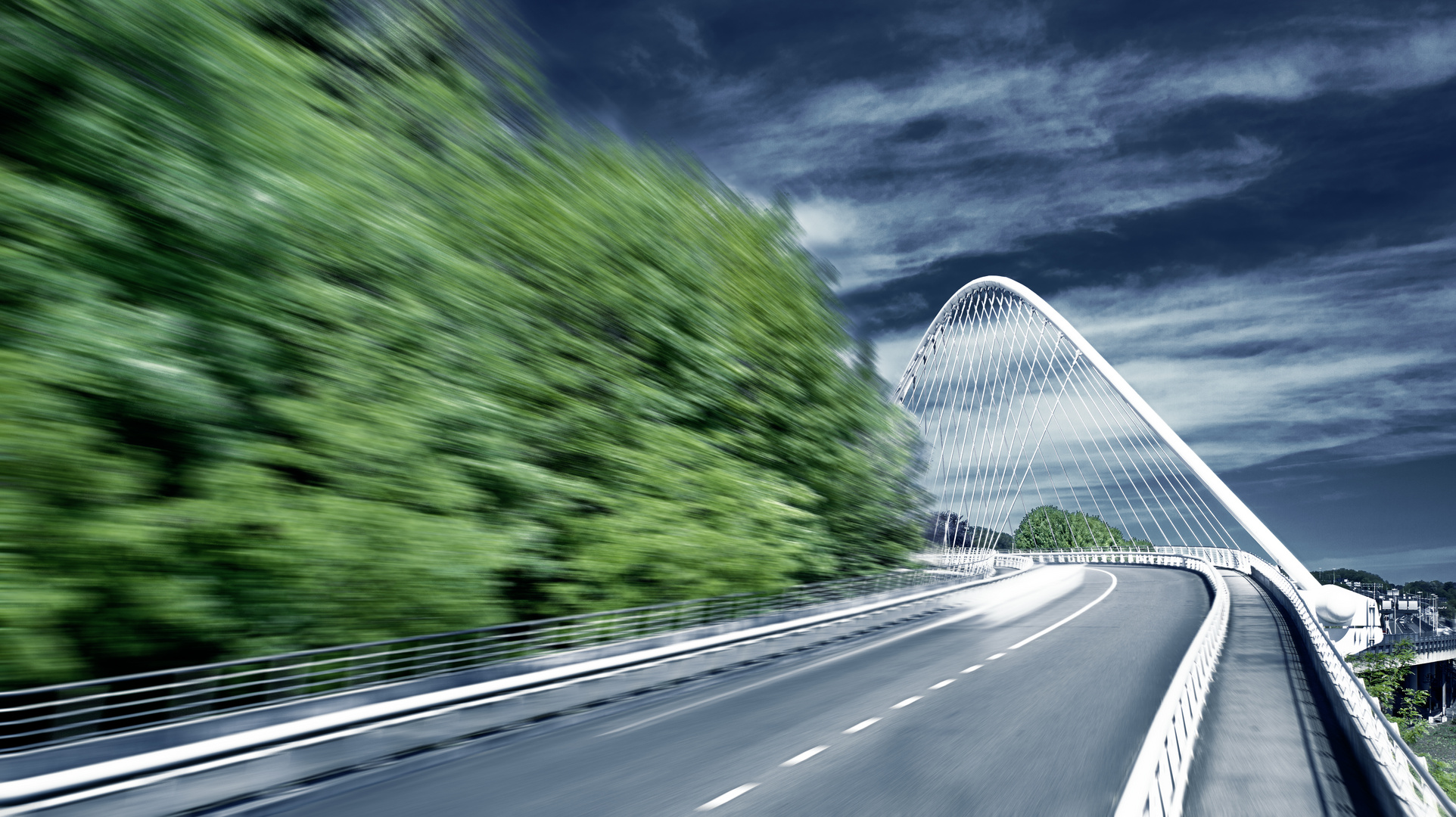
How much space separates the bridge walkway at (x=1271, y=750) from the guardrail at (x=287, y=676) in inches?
297

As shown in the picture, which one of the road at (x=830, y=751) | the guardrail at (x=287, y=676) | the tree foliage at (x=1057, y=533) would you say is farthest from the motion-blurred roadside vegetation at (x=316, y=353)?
the tree foliage at (x=1057, y=533)

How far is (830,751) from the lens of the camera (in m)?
8.65

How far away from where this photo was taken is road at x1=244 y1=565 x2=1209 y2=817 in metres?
6.89

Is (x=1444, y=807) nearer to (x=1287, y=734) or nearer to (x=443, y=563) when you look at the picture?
(x=1287, y=734)

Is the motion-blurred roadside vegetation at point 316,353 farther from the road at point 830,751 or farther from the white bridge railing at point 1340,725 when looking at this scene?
the white bridge railing at point 1340,725

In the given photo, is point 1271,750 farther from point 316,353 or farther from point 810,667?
point 316,353

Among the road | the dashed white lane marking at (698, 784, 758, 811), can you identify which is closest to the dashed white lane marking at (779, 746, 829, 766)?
the road

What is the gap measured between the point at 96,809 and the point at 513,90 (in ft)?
44.3

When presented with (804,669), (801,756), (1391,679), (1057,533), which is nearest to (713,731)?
(801,756)

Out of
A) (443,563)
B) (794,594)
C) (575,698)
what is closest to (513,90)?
(443,563)

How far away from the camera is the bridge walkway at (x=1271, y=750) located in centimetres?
693

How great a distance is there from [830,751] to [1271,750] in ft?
14.6

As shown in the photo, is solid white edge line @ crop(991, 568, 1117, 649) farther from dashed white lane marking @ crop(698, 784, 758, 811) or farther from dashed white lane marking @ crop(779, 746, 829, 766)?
dashed white lane marking @ crop(698, 784, 758, 811)

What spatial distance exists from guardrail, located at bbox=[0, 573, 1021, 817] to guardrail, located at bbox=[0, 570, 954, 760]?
0.31 m
